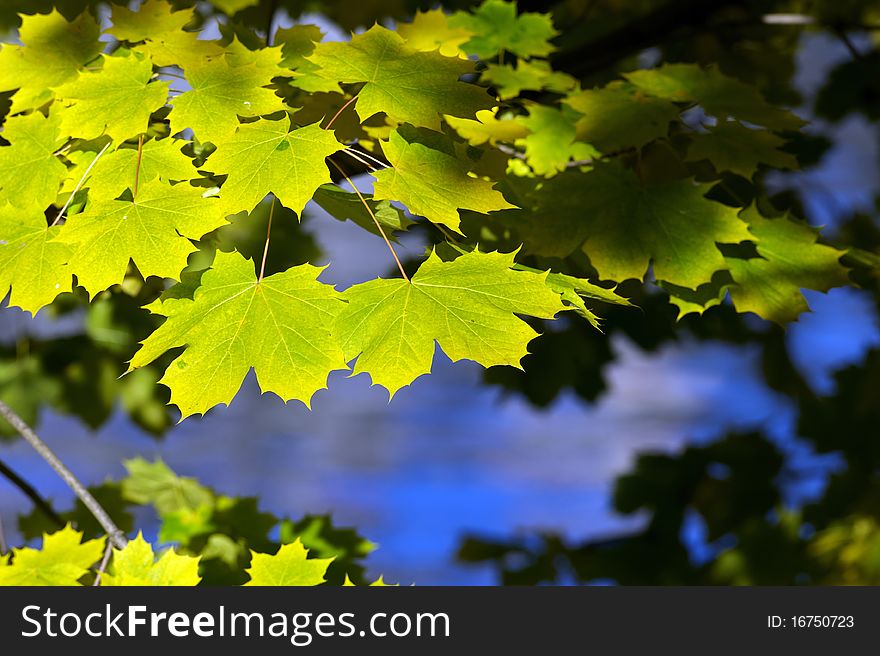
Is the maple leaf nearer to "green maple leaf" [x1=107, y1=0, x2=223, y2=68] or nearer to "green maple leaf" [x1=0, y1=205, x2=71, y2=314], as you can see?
"green maple leaf" [x1=107, y1=0, x2=223, y2=68]

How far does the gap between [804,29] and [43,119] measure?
2.14m

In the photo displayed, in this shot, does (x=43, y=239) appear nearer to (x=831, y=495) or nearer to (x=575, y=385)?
(x=575, y=385)

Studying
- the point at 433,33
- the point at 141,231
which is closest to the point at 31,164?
the point at 141,231

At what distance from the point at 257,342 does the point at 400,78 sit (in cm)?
31

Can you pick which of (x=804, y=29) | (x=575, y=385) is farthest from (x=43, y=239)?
(x=804, y=29)

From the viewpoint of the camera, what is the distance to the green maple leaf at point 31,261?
908mm

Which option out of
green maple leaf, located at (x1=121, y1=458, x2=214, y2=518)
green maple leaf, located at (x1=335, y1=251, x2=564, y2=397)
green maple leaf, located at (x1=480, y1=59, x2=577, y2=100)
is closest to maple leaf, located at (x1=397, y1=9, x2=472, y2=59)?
green maple leaf, located at (x1=480, y1=59, x2=577, y2=100)

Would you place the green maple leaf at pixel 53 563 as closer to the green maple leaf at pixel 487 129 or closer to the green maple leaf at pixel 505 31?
the green maple leaf at pixel 487 129

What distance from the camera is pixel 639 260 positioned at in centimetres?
111

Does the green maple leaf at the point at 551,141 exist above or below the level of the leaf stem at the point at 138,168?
below

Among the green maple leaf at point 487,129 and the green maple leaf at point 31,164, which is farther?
the green maple leaf at point 487,129

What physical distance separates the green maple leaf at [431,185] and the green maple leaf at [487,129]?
0.22 m

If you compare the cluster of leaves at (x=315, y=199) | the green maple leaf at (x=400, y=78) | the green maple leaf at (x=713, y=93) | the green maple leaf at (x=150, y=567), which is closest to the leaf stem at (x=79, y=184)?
the cluster of leaves at (x=315, y=199)

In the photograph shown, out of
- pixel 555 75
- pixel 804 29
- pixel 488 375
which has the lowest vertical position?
pixel 488 375
